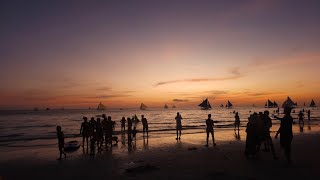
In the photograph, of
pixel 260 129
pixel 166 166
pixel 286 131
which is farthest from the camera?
pixel 260 129

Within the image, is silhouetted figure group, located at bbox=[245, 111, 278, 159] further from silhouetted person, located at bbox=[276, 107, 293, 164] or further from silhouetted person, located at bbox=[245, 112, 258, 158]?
silhouetted person, located at bbox=[276, 107, 293, 164]

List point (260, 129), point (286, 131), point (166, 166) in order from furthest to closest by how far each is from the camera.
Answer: point (260, 129)
point (166, 166)
point (286, 131)

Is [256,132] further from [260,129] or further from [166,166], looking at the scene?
[166,166]

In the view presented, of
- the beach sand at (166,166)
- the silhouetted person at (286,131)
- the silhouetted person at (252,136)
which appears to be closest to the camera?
the beach sand at (166,166)

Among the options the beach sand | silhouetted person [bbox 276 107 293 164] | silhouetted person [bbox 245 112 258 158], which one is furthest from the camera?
silhouetted person [bbox 245 112 258 158]

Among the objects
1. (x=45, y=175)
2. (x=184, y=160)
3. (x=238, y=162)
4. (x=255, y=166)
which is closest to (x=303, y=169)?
(x=255, y=166)

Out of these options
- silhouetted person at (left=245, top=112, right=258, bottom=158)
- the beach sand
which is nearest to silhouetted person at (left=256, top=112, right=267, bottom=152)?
silhouetted person at (left=245, top=112, right=258, bottom=158)

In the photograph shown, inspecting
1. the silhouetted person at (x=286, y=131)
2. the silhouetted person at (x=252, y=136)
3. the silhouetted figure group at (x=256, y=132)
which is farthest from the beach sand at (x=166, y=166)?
the silhouetted person at (x=286, y=131)

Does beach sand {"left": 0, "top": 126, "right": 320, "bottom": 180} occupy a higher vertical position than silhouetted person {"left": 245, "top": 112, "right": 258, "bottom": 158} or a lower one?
lower

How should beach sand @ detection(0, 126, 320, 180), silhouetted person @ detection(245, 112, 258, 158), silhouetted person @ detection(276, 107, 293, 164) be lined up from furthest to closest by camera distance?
silhouetted person @ detection(245, 112, 258, 158) < silhouetted person @ detection(276, 107, 293, 164) < beach sand @ detection(0, 126, 320, 180)

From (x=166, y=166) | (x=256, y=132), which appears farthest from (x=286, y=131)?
(x=166, y=166)

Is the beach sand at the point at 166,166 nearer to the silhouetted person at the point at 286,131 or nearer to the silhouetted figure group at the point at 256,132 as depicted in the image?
the silhouetted figure group at the point at 256,132

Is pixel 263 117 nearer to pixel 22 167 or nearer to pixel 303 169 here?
pixel 303 169

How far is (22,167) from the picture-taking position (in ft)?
50.8
